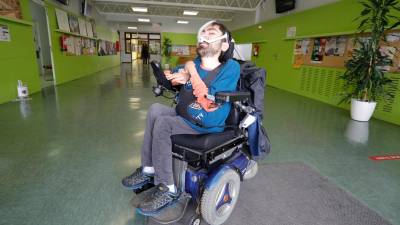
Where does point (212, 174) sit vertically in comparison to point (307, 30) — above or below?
below

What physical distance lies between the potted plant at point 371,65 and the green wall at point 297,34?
475 millimetres

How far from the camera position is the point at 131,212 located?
5.04ft

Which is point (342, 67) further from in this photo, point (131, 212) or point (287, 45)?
point (131, 212)

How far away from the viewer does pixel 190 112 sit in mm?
1406

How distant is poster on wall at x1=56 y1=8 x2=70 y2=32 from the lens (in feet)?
21.7

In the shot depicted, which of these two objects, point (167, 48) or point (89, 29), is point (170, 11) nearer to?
point (167, 48)

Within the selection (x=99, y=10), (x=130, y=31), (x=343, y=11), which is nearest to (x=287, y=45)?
(x=343, y=11)

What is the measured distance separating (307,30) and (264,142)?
5.68 metres

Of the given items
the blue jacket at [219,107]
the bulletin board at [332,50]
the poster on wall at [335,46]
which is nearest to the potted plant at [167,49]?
the bulletin board at [332,50]

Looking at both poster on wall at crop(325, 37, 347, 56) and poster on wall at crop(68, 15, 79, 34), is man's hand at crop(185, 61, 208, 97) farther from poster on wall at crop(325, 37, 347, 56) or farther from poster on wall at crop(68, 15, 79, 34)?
poster on wall at crop(68, 15, 79, 34)

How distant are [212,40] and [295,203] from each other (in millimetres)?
1303

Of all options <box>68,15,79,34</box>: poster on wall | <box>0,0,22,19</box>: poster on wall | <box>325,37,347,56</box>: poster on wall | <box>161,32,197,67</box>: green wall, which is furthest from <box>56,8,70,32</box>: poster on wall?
<box>161,32,197,67</box>: green wall

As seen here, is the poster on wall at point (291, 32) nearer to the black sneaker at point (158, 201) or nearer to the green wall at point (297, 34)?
the green wall at point (297, 34)

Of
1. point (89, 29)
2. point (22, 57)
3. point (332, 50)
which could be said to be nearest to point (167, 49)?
point (89, 29)
